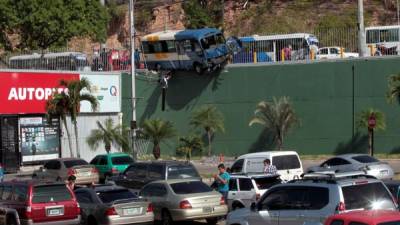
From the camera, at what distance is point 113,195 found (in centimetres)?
2145

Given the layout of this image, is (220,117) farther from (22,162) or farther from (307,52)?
(22,162)

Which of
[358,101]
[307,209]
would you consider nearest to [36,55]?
[358,101]

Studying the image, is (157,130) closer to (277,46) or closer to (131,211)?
(277,46)

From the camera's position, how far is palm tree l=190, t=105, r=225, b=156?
165ft

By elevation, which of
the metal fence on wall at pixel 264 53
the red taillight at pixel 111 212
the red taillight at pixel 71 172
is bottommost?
the red taillight at pixel 71 172

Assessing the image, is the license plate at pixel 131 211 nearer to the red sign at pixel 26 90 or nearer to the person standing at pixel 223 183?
the person standing at pixel 223 183

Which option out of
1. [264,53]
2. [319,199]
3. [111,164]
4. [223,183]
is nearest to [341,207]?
[319,199]

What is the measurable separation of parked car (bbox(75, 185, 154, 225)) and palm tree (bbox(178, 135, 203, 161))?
29269mm

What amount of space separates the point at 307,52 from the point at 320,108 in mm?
8440

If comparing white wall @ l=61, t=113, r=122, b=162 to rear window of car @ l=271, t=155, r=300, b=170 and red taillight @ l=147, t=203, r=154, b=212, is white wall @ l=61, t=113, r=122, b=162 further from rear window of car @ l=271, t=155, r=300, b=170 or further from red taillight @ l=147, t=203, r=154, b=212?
red taillight @ l=147, t=203, r=154, b=212

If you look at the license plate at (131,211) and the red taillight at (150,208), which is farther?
the red taillight at (150,208)

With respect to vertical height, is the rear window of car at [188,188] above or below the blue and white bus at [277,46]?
below

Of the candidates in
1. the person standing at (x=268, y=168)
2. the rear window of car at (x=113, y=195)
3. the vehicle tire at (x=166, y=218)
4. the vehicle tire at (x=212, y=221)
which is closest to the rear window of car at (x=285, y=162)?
the person standing at (x=268, y=168)

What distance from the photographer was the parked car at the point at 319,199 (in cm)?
1506
